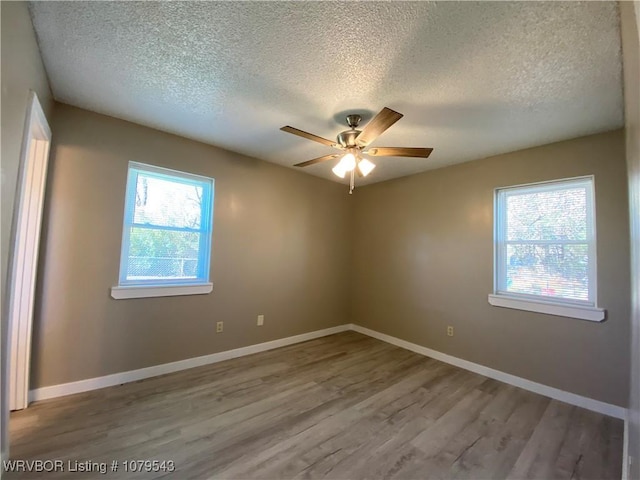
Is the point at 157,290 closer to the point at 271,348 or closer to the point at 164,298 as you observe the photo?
the point at 164,298

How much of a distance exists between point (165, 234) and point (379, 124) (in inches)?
92.4

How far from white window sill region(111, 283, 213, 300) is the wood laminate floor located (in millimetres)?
802

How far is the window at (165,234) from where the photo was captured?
2.62 m

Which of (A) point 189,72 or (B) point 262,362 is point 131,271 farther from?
(A) point 189,72

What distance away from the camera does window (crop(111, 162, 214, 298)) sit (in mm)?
2625

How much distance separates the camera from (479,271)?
3.15m

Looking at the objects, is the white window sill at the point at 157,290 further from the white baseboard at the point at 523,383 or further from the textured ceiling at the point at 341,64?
the white baseboard at the point at 523,383

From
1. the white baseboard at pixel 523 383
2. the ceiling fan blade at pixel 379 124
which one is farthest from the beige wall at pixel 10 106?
the white baseboard at pixel 523 383

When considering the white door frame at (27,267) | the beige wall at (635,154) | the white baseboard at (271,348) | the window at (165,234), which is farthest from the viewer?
the window at (165,234)

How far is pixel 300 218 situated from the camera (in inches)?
156

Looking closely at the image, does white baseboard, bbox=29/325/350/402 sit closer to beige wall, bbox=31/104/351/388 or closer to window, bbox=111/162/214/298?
beige wall, bbox=31/104/351/388

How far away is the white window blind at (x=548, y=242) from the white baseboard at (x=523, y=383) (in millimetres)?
830

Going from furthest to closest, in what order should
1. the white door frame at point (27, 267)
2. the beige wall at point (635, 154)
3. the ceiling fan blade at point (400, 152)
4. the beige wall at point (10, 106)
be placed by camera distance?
the ceiling fan blade at point (400, 152)
the white door frame at point (27, 267)
the beige wall at point (10, 106)
the beige wall at point (635, 154)

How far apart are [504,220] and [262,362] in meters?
3.17
